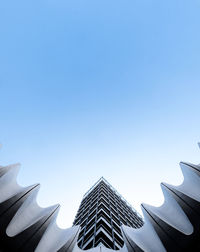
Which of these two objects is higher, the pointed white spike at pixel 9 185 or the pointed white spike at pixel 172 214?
the pointed white spike at pixel 9 185

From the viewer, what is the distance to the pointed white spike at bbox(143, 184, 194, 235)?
8539 mm

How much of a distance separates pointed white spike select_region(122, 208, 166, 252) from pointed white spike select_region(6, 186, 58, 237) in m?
4.56

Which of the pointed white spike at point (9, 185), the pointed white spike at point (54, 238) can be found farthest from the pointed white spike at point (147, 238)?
the pointed white spike at point (9, 185)

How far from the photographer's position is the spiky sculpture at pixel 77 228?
8531 mm

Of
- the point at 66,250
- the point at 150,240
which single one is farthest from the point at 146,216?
the point at 66,250

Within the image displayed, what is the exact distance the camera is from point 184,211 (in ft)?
29.6

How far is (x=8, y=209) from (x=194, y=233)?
8918 mm

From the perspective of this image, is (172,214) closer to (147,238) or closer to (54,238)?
(147,238)

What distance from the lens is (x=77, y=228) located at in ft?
32.6

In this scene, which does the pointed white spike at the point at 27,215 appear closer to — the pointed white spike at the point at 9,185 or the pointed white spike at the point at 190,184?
the pointed white spike at the point at 9,185

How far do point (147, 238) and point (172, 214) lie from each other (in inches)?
71.5

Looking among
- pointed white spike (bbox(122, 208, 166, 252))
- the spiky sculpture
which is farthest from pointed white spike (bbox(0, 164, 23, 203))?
pointed white spike (bbox(122, 208, 166, 252))

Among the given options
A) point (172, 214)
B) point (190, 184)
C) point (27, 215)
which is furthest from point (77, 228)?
point (190, 184)

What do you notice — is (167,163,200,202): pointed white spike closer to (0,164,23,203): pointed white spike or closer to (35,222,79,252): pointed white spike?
(35,222,79,252): pointed white spike
